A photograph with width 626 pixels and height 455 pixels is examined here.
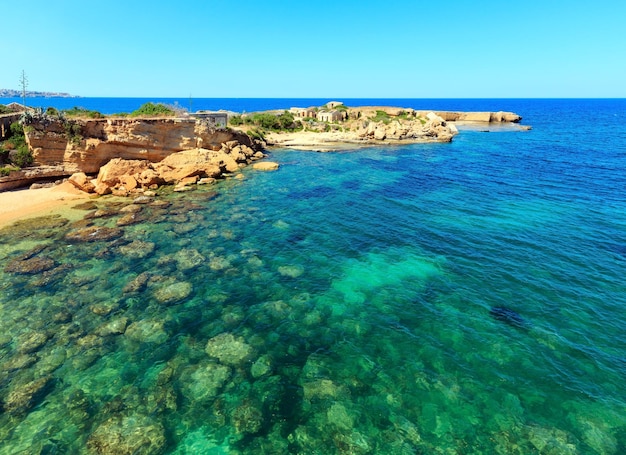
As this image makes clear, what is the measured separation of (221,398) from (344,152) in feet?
185

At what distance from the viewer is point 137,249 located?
22.8 meters

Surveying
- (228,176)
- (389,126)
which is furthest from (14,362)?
(389,126)

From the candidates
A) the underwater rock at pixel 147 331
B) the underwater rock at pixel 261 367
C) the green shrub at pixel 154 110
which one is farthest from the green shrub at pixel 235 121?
the underwater rock at pixel 261 367

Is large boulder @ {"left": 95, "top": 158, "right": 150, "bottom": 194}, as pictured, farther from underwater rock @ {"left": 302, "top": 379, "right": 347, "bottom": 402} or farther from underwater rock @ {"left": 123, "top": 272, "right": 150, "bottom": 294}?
underwater rock @ {"left": 302, "top": 379, "right": 347, "bottom": 402}

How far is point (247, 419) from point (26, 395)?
859cm

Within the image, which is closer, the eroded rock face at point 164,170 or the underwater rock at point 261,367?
the underwater rock at point 261,367

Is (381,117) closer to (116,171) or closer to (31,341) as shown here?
(116,171)

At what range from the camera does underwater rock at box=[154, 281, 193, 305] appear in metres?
17.6

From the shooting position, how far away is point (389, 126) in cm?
8094

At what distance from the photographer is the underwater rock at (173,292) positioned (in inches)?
692

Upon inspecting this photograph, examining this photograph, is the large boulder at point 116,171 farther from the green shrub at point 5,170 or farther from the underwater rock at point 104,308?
the underwater rock at point 104,308

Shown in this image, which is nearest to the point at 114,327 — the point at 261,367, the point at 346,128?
the point at 261,367

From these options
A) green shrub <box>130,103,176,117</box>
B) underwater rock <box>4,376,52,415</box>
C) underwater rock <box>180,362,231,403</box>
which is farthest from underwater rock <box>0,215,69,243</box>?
green shrub <box>130,103,176,117</box>

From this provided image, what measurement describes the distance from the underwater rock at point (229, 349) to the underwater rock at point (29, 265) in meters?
13.9
